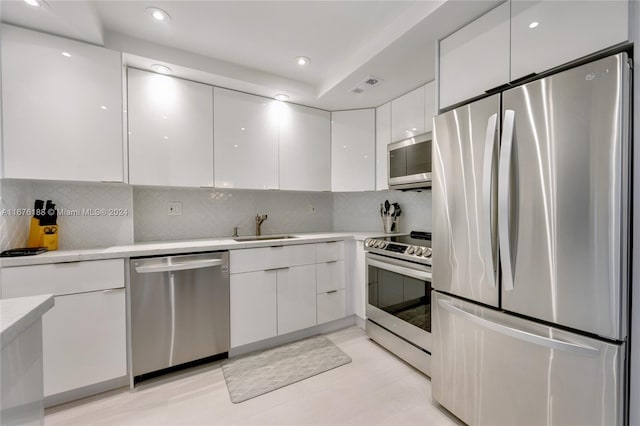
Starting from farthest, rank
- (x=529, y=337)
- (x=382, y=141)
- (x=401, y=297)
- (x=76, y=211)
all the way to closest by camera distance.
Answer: (x=382, y=141)
(x=401, y=297)
(x=76, y=211)
(x=529, y=337)

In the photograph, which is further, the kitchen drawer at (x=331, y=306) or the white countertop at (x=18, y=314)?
the kitchen drawer at (x=331, y=306)

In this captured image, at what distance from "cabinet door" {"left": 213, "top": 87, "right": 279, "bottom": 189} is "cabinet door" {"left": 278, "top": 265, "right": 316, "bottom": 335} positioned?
940mm

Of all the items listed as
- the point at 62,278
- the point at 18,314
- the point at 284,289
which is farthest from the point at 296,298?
the point at 18,314

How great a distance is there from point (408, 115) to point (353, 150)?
73 cm

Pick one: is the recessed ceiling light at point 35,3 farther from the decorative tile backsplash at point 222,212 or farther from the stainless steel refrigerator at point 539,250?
the stainless steel refrigerator at point 539,250

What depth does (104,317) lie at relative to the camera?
70.1 inches

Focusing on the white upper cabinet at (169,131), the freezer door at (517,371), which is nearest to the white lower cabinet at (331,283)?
the freezer door at (517,371)

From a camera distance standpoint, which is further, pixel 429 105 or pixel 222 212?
pixel 222 212

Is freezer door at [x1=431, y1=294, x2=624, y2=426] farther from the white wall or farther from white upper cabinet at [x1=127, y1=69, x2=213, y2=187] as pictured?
white upper cabinet at [x1=127, y1=69, x2=213, y2=187]

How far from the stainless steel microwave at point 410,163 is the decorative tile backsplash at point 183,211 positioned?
40 cm

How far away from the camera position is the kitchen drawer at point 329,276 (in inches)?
105

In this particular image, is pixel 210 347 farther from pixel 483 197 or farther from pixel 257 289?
pixel 483 197

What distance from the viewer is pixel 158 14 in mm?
1724

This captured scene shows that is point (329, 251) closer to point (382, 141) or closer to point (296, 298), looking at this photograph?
point (296, 298)
